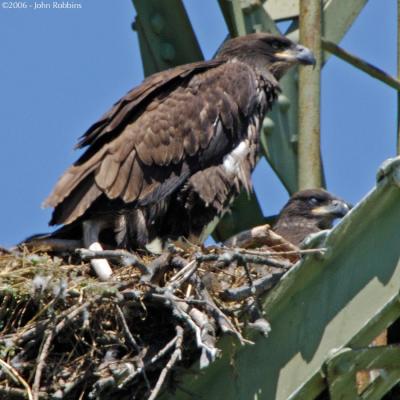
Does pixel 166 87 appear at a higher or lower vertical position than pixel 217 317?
higher

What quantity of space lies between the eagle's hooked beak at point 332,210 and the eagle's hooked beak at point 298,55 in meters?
1.10

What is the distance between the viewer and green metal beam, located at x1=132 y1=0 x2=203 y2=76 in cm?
935

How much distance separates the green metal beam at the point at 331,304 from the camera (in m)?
6.32

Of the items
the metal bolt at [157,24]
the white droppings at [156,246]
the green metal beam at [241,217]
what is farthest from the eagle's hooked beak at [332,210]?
the metal bolt at [157,24]

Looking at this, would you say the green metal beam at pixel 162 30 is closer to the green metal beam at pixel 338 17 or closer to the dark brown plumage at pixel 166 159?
the dark brown plumage at pixel 166 159

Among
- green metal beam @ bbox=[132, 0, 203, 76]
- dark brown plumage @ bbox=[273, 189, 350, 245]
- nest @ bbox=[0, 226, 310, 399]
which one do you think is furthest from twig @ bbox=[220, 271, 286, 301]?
green metal beam @ bbox=[132, 0, 203, 76]

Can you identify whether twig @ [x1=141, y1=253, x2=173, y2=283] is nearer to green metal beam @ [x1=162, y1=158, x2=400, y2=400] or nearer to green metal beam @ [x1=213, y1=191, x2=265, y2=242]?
green metal beam @ [x1=162, y1=158, x2=400, y2=400]

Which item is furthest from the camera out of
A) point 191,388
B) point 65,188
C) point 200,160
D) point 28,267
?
point 200,160

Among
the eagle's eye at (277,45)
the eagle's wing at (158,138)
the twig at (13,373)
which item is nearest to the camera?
the twig at (13,373)

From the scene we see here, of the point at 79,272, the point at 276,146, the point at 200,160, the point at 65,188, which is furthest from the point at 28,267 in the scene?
the point at 276,146

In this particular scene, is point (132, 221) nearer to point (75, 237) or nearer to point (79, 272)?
point (75, 237)

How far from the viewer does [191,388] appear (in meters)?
6.61

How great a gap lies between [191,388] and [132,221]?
218cm

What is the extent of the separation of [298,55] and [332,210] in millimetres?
1246
